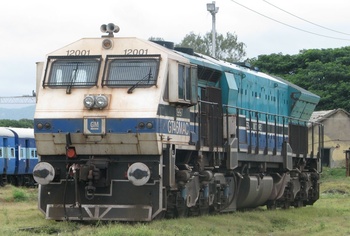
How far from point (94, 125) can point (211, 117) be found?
4.10 metres

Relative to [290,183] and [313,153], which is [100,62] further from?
[313,153]

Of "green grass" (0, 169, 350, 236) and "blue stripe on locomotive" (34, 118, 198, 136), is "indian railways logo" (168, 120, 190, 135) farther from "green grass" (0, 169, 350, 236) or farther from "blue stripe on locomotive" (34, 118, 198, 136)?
"green grass" (0, 169, 350, 236)

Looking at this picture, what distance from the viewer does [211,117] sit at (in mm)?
19156


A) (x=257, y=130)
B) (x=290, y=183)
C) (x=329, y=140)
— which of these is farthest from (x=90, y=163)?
(x=329, y=140)

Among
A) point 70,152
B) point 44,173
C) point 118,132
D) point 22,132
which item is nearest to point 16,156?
point 22,132

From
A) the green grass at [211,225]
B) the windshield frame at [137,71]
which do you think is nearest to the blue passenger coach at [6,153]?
the green grass at [211,225]

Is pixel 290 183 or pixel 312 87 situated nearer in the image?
pixel 290 183

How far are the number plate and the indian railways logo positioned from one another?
1.40 metres

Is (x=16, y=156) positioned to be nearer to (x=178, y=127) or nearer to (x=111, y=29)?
(x=111, y=29)

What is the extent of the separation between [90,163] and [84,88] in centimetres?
154

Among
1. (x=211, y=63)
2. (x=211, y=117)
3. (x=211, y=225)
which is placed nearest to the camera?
(x=211, y=225)

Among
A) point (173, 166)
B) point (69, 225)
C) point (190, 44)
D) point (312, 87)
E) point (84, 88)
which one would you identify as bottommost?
point (69, 225)

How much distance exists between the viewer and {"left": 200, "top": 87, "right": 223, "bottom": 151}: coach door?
18734mm

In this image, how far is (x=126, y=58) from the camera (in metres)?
16.4
